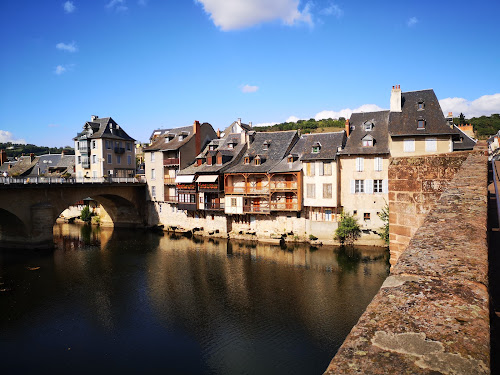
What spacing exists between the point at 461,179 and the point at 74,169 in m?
65.1

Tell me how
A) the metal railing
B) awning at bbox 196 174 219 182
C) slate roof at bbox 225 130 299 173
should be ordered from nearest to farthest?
1. the metal railing
2. slate roof at bbox 225 130 299 173
3. awning at bbox 196 174 219 182

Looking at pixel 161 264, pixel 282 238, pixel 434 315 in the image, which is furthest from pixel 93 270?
pixel 434 315

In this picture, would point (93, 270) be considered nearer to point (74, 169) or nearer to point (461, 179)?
point (461, 179)

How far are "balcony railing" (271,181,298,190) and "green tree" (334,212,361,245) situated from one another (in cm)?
553

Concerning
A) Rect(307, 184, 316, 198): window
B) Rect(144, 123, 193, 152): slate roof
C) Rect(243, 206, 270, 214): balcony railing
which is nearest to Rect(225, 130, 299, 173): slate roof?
Rect(243, 206, 270, 214): balcony railing

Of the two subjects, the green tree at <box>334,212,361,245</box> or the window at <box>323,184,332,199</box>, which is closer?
the green tree at <box>334,212,361,245</box>

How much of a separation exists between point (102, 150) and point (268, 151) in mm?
27376

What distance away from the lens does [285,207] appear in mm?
37812

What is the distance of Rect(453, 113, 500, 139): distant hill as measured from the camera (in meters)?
79.9

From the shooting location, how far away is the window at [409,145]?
3388 centimetres

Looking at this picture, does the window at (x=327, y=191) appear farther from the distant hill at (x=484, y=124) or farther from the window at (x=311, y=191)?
the distant hill at (x=484, y=124)

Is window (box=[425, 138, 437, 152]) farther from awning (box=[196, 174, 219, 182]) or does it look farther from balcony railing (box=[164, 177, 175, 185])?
balcony railing (box=[164, 177, 175, 185])

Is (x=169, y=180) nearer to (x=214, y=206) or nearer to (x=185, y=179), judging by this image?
(x=185, y=179)

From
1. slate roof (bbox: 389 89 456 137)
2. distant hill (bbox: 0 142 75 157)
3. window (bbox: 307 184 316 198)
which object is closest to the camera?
slate roof (bbox: 389 89 456 137)
